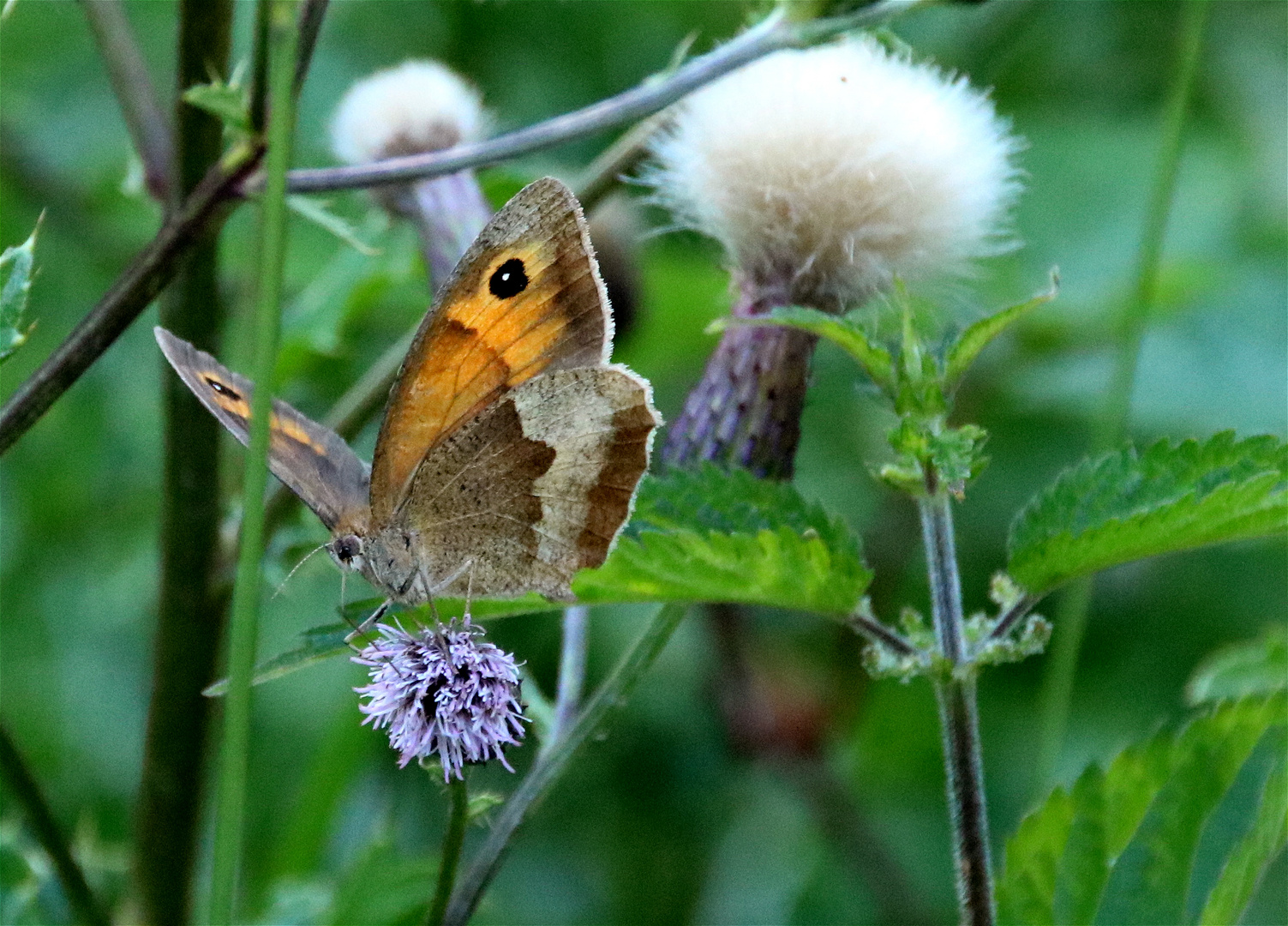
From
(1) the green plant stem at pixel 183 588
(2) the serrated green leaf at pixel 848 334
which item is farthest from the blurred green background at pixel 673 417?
(2) the serrated green leaf at pixel 848 334

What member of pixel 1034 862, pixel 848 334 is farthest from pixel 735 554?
pixel 1034 862

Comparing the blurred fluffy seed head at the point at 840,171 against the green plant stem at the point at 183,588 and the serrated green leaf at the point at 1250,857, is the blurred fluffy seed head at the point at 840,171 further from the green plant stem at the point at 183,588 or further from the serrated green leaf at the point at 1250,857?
the serrated green leaf at the point at 1250,857

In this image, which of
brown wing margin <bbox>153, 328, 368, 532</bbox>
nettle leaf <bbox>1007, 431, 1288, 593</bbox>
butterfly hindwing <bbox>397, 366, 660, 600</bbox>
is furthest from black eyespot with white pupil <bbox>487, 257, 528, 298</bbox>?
nettle leaf <bbox>1007, 431, 1288, 593</bbox>

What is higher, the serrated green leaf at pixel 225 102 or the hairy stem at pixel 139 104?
the hairy stem at pixel 139 104

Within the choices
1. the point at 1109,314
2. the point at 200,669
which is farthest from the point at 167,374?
the point at 1109,314

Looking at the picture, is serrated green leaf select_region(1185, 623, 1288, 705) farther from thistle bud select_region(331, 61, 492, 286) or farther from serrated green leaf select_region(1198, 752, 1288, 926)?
thistle bud select_region(331, 61, 492, 286)

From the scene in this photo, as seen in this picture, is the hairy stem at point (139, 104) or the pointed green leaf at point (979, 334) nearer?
the pointed green leaf at point (979, 334)
